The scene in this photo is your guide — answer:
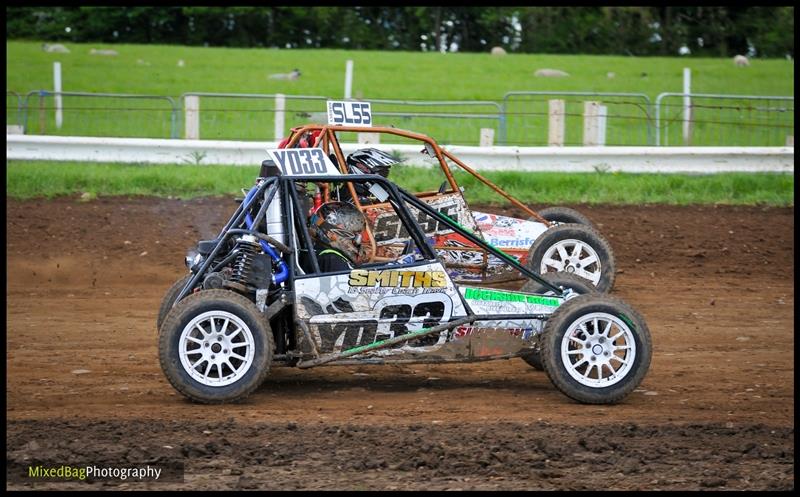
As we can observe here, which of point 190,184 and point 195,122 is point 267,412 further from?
point 195,122

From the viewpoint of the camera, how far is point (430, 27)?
37.8 metres

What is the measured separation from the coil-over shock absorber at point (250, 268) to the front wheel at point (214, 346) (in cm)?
29

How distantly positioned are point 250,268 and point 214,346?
62cm

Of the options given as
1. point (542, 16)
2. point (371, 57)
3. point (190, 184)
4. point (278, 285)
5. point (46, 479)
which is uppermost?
point (542, 16)

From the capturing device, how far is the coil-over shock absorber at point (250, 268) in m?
7.57

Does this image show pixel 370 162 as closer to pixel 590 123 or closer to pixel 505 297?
pixel 505 297

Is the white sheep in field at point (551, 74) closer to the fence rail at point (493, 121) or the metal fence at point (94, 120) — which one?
the fence rail at point (493, 121)

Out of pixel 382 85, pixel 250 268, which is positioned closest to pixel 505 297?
pixel 250 268

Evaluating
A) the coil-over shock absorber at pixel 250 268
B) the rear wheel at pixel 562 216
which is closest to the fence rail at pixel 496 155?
the rear wheel at pixel 562 216

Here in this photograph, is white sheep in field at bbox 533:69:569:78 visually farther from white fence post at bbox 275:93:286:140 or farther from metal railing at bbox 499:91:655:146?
white fence post at bbox 275:93:286:140

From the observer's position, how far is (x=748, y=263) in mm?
12867

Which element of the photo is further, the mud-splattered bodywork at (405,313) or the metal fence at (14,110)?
the metal fence at (14,110)

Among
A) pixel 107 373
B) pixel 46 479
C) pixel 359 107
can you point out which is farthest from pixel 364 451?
pixel 359 107

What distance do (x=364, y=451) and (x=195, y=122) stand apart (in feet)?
41.8
